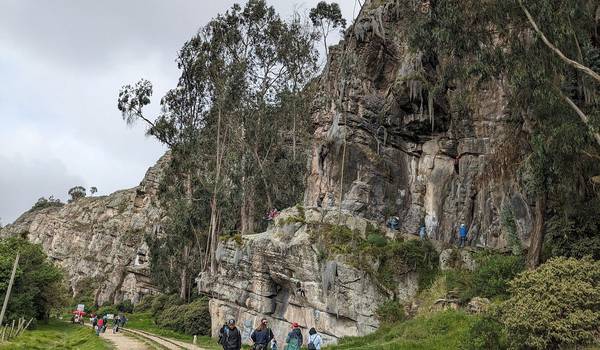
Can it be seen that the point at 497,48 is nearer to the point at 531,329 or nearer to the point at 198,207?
the point at 531,329

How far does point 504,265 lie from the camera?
898 inches

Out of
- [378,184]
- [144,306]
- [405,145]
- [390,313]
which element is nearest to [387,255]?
[390,313]

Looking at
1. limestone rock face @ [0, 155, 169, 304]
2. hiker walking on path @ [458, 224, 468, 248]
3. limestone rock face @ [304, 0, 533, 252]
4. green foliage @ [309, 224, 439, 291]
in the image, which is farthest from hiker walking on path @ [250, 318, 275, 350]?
limestone rock face @ [0, 155, 169, 304]

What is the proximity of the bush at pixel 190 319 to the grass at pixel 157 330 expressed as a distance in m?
0.68

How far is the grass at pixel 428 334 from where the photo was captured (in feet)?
57.9

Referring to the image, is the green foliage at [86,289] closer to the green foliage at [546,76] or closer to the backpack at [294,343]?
the backpack at [294,343]

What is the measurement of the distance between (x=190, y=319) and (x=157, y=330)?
3.23 m

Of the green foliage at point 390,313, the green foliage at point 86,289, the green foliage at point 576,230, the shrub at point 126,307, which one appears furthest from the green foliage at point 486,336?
the green foliage at point 86,289

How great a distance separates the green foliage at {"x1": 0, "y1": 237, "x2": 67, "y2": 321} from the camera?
38716 millimetres

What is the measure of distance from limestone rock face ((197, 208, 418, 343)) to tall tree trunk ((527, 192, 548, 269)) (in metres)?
6.53

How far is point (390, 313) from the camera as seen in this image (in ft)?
83.0

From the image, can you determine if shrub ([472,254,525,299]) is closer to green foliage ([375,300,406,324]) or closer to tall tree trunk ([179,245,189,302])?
green foliage ([375,300,406,324])

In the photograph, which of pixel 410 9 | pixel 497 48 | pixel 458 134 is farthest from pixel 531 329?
pixel 410 9

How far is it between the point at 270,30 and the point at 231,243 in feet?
69.5
